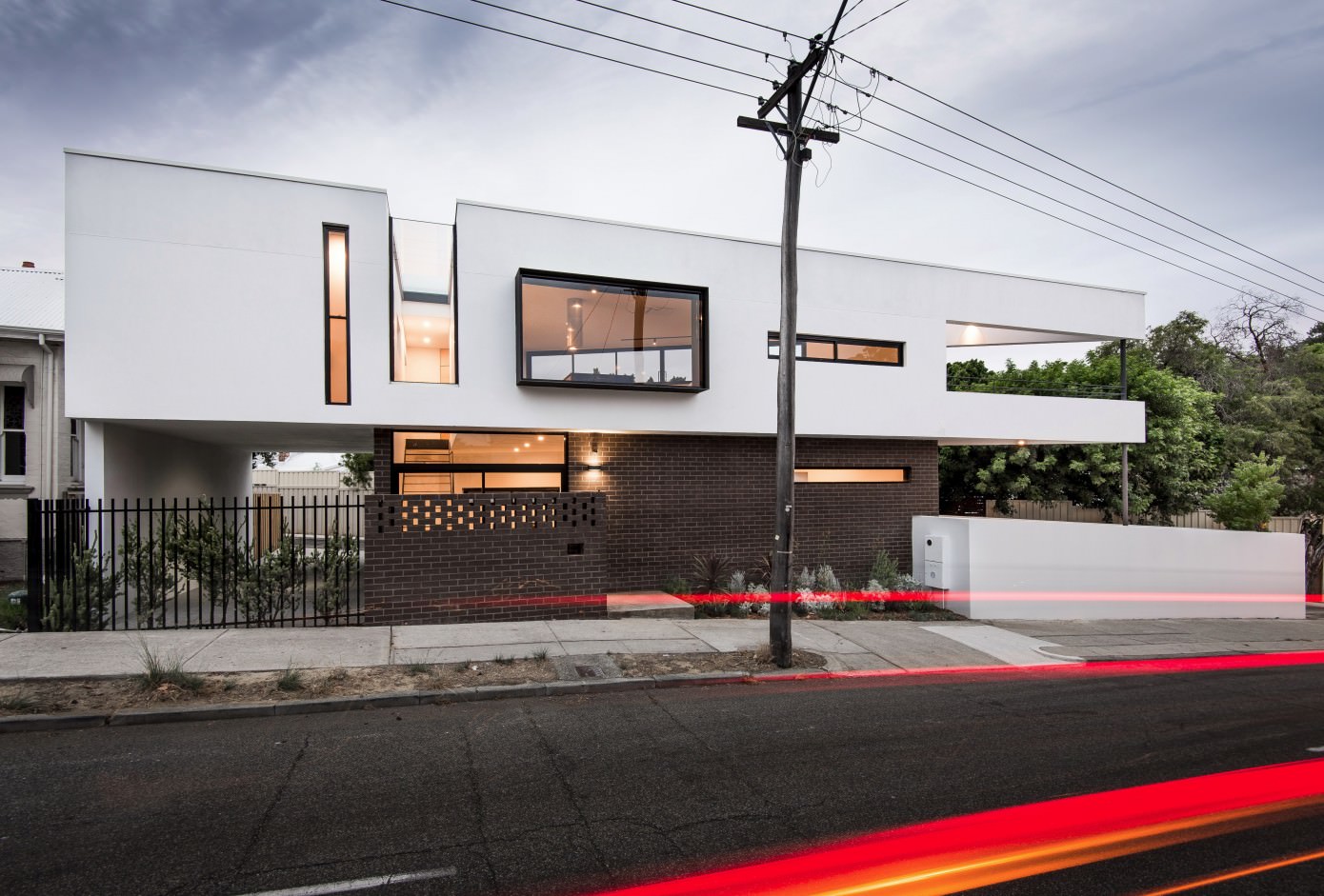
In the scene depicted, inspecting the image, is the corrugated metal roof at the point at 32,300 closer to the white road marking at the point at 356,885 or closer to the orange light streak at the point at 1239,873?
the white road marking at the point at 356,885

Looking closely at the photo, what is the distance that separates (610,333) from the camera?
12414 millimetres

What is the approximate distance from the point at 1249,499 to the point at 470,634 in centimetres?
1763

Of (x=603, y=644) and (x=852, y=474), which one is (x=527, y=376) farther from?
(x=852, y=474)

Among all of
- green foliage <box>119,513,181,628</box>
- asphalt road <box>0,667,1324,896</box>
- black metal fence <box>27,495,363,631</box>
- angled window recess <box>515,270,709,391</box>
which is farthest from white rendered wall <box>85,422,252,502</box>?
angled window recess <box>515,270,709,391</box>

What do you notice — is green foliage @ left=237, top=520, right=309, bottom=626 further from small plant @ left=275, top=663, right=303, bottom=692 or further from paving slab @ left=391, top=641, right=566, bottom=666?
small plant @ left=275, top=663, right=303, bottom=692

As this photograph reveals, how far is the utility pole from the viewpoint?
9000 millimetres

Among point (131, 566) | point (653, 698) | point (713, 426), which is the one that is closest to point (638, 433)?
point (713, 426)

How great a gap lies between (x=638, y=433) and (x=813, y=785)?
890 cm

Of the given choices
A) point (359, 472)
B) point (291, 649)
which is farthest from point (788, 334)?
point (359, 472)

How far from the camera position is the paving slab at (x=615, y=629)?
32.6 ft

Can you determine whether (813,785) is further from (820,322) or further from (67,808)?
(820,322)

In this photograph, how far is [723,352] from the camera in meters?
13.3

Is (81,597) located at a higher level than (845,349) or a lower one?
lower

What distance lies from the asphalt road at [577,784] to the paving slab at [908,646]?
1.83 metres
